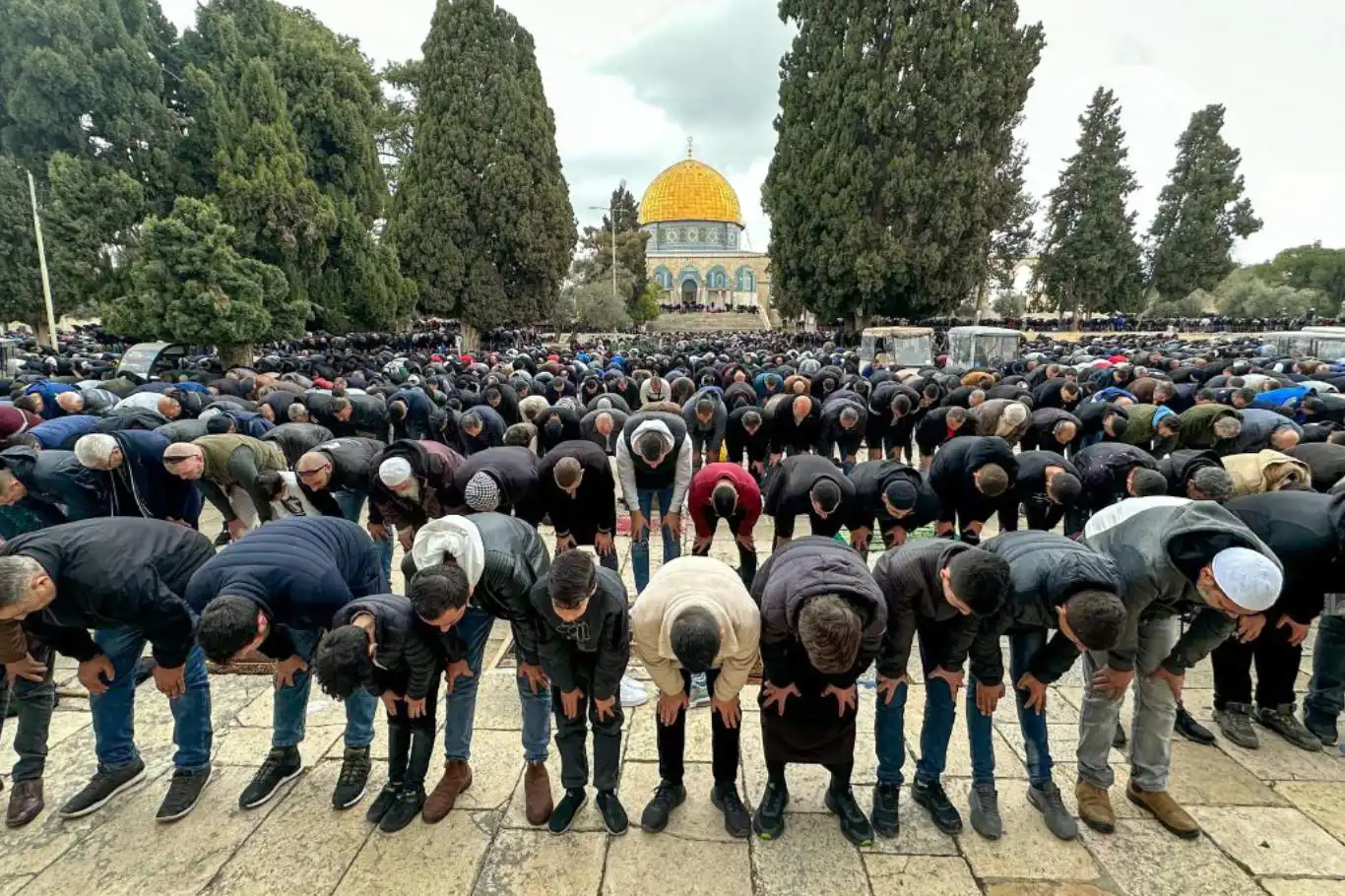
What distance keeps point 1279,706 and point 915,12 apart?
2601 centimetres

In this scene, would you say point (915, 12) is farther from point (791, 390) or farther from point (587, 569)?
point (587, 569)

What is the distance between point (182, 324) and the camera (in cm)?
1259

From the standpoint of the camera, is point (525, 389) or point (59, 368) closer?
point (525, 389)

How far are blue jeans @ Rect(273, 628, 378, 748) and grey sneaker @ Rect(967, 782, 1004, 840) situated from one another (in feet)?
10.2

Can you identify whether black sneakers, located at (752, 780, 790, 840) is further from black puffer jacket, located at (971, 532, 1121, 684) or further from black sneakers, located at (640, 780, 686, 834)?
black puffer jacket, located at (971, 532, 1121, 684)

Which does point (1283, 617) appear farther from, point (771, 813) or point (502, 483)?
point (502, 483)

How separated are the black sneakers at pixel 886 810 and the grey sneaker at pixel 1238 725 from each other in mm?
2179

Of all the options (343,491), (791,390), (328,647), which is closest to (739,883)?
(328,647)

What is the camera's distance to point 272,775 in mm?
3457

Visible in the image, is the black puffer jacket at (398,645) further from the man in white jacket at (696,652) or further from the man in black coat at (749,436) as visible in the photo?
the man in black coat at (749,436)

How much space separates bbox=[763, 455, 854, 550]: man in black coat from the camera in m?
4.28

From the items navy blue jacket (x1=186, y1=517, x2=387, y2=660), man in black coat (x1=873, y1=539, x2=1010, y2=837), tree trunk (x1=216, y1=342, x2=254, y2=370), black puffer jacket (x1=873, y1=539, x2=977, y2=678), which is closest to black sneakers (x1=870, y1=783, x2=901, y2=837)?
man in black coat (x1=873, y1=539, x2=1010, y2=837)

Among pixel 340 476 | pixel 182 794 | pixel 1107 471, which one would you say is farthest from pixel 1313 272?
pixel 182 794

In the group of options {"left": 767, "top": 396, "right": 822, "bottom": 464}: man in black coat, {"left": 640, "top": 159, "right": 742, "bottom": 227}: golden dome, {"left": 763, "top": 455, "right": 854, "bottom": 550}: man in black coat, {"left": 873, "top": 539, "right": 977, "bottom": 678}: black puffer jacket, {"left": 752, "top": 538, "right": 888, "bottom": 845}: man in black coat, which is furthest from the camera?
{"left": 640, "top": 159, "right": 742, "bottom": 227}: golden dome
